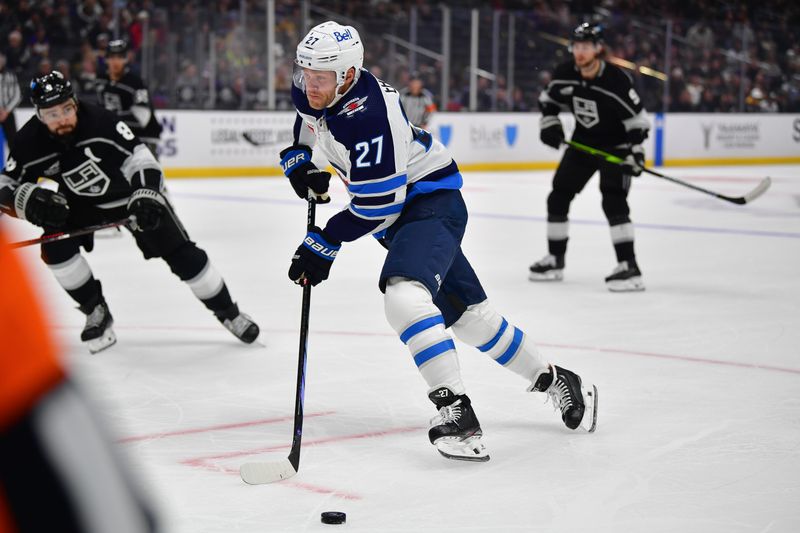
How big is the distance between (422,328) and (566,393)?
55 centimetres

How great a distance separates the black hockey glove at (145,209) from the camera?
367cm

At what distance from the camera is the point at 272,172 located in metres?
12.5

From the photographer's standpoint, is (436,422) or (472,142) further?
(472,142)

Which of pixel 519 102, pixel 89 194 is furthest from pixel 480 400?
pixel 519 102

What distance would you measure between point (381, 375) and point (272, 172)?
905 cm

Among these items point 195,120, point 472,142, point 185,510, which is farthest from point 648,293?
point 472,142

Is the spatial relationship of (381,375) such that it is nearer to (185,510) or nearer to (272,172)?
(185,510)

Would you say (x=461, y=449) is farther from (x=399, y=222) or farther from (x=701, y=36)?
(x=701, y=36)

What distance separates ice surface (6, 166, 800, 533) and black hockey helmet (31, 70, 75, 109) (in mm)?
679

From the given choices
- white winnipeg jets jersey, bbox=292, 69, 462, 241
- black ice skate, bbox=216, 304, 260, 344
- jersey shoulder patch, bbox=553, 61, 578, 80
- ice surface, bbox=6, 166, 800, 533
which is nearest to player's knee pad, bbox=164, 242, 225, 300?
black ice skate, bbox=216, 304, 260, 344

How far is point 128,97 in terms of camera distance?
689cm

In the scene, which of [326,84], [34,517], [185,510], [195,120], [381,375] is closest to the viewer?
[34,517]

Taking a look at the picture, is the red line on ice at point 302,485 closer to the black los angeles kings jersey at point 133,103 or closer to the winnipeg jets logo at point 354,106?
the winnipeg jets logo at point 354,106

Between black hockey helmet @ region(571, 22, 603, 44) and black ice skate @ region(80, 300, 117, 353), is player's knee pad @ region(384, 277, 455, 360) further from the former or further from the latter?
black hockey helmet @ region(571, 22, 603, 44)
